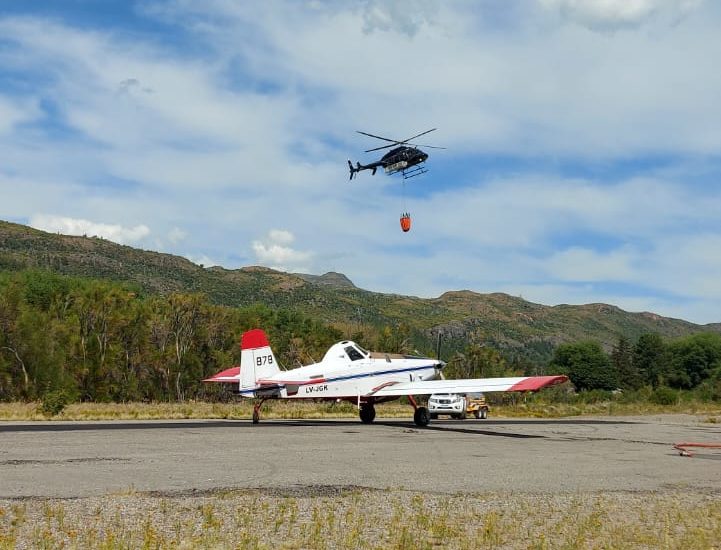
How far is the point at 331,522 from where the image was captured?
29.8 feet

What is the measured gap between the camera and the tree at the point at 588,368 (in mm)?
146250

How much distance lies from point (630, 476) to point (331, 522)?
25.7 feet

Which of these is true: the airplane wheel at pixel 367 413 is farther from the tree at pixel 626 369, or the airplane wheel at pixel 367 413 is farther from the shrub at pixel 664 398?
the tree at pixel 626 369

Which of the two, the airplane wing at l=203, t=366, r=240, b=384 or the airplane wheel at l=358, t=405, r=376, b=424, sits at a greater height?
the airplane wing at l=203, t=366, r=240, b=384

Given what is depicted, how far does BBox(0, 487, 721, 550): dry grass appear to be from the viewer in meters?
8.26

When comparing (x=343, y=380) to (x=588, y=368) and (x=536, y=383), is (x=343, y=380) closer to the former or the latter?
(x=536, y=383)

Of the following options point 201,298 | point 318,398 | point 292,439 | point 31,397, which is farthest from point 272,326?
point 292,439

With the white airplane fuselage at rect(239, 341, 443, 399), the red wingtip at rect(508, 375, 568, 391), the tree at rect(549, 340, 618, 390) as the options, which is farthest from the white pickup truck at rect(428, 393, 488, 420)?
the tree at rect(549, 340, 618, 390)

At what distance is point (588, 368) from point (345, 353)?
420 ft

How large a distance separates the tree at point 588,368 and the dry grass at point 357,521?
461ft

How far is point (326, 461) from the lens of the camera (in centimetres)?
1586

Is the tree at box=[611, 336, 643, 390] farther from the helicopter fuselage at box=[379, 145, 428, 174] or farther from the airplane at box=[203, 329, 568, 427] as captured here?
the airplane at box=[203, 329, 568, 427]

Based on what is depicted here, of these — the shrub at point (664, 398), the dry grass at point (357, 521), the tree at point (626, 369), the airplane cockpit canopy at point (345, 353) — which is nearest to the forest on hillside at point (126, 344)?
the shrub at point (664, 398)

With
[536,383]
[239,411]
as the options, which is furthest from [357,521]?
[239,411]
